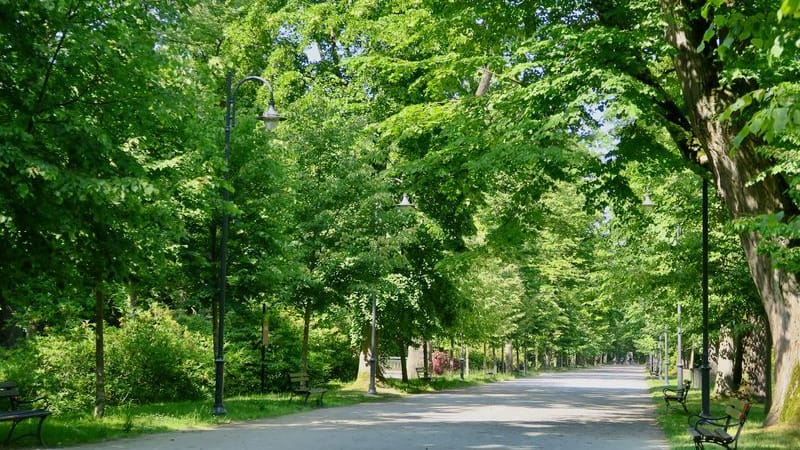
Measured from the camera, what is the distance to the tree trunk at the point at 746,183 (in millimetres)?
14953

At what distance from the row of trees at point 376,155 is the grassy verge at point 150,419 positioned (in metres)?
1.01

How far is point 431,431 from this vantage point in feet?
53.1

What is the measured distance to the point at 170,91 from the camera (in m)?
13.3

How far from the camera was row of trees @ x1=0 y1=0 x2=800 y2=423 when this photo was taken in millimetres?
11852

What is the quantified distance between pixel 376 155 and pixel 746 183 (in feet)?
44.4

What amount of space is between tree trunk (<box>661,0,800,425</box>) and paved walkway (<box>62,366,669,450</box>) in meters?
2.54

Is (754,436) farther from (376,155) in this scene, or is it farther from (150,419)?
(376,155)

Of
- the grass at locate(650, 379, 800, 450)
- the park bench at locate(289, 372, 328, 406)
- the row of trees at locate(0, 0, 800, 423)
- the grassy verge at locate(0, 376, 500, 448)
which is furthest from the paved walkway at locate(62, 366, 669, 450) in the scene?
the row of trees at locate(0, 0, 800, 423)

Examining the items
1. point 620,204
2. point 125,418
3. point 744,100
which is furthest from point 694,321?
point 744,100

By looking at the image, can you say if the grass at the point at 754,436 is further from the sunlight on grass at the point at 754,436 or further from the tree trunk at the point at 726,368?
the tree trunk at the point at 726,368

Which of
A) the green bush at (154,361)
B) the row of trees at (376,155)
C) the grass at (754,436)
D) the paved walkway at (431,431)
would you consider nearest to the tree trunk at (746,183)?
the row of trees at (376,155)

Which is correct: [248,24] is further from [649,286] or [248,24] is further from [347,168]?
[649,286]

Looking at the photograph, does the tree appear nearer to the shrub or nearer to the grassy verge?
the grassy verge

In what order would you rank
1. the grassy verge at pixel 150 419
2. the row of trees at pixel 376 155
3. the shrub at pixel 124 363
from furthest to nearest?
the shrub at pixel 124 363, the grassy verge at pixel 150 419, the row of trees at pixel 376 155
